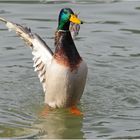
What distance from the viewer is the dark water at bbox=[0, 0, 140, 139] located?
8922mm

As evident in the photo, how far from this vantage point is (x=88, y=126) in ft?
29.4

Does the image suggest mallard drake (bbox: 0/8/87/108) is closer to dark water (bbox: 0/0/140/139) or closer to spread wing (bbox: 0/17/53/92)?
spread wing (bbox: 0/17/53/92)

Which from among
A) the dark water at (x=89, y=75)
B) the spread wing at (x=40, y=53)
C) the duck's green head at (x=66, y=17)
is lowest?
the dark water at (x=89, y=75)

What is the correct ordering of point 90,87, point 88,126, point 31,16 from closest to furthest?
1. point 88,126
2. point 90,87
3. point 31,16

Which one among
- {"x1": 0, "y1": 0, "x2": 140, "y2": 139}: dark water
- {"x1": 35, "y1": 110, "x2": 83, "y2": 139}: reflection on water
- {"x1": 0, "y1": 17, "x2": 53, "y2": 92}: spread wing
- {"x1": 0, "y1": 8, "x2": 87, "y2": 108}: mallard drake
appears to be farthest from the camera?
{"x1": 0, "y1": 17, "x2": 53, "y2": 92}: spread wing

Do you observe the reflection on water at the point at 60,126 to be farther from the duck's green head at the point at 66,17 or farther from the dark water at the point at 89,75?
the duck's green head at the point at 66,17

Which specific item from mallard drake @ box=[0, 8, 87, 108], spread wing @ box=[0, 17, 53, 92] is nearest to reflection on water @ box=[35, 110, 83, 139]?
mallard drake @ box=[0, 8, 87, 108]

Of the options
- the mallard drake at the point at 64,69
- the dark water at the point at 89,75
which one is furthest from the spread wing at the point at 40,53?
the dark water at the point at 89,75

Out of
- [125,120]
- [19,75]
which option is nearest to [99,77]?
[19,75]

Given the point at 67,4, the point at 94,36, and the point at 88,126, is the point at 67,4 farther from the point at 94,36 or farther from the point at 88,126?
the point at 88,126

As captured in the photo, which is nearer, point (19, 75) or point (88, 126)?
point (88, 126)

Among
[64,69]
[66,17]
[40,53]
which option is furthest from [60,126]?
[66,17]

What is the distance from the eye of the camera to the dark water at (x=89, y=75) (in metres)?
8.92

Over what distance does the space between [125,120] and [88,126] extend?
0.50m
